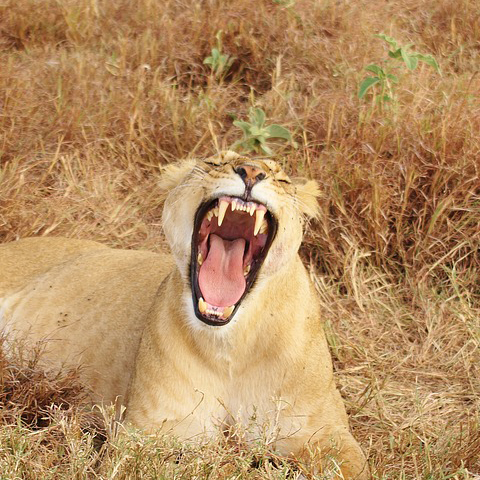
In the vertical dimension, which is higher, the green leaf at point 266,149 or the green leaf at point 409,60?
the green leaf at point 409,60

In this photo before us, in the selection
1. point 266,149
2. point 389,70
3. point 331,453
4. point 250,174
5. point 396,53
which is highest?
point 250,174

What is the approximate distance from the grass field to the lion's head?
656 millimetres

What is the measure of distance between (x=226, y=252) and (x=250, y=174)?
0.39m

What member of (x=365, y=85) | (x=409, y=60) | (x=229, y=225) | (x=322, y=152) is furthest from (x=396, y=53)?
(x=229, y=225)

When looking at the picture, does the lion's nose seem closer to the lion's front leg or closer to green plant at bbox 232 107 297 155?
the lion's front leg

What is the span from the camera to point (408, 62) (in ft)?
13.9

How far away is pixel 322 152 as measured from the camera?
426 cm

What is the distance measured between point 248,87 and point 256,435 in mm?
2853

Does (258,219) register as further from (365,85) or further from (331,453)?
(365,85)

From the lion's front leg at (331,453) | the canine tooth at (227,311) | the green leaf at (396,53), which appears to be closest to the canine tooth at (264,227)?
the canine tooth at (227,311)

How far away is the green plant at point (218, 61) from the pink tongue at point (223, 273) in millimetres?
2316

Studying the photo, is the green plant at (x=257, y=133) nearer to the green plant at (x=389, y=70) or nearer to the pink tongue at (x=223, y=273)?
the green plant at (x=389, y=70)

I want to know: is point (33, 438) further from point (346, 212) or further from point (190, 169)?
point (346, 212)

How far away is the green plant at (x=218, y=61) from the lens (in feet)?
16.0
